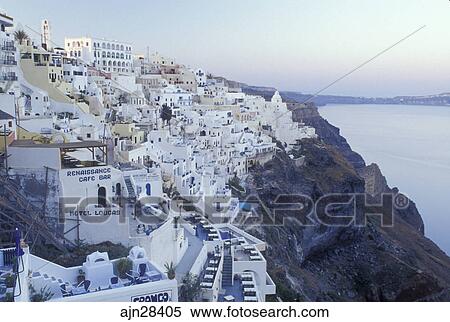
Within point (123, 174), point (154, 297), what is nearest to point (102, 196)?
point (123, 174)

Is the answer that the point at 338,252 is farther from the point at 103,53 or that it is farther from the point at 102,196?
the point at 103,53

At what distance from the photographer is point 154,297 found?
3.32 metres

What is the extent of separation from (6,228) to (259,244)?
12.6 feet

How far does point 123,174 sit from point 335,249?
9882 millimetres

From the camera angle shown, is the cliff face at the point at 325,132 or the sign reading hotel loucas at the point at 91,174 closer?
the sign reading hotel loucas at the point at 91,174

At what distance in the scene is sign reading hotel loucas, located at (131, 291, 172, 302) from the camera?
10.6 ft

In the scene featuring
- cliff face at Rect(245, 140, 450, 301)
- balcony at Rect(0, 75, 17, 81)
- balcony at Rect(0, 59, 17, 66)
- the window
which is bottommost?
cliff face at Rect(245, 140, 450, 301)

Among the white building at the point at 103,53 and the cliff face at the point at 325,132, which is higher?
the white building at the point at 103,53

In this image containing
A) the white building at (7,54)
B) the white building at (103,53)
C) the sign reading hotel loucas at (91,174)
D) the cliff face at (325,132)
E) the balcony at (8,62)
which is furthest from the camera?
the cliff face at (325,132)

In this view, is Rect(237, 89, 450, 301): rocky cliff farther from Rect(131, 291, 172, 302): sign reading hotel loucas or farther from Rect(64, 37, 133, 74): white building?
Rect(64, 37, 133, 74): white building

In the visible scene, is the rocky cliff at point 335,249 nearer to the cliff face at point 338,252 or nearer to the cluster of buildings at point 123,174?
the cliff face at point 338,252

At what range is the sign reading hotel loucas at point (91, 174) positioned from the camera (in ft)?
17.5

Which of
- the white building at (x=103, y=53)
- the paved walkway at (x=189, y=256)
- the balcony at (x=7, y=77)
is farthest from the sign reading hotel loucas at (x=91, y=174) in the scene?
the white building at (x=103, y=53)

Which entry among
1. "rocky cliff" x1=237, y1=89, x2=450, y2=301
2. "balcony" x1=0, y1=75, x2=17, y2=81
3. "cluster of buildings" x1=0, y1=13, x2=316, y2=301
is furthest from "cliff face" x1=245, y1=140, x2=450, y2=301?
"balcony" x1=0, y1=75, x2=17, y2=81
